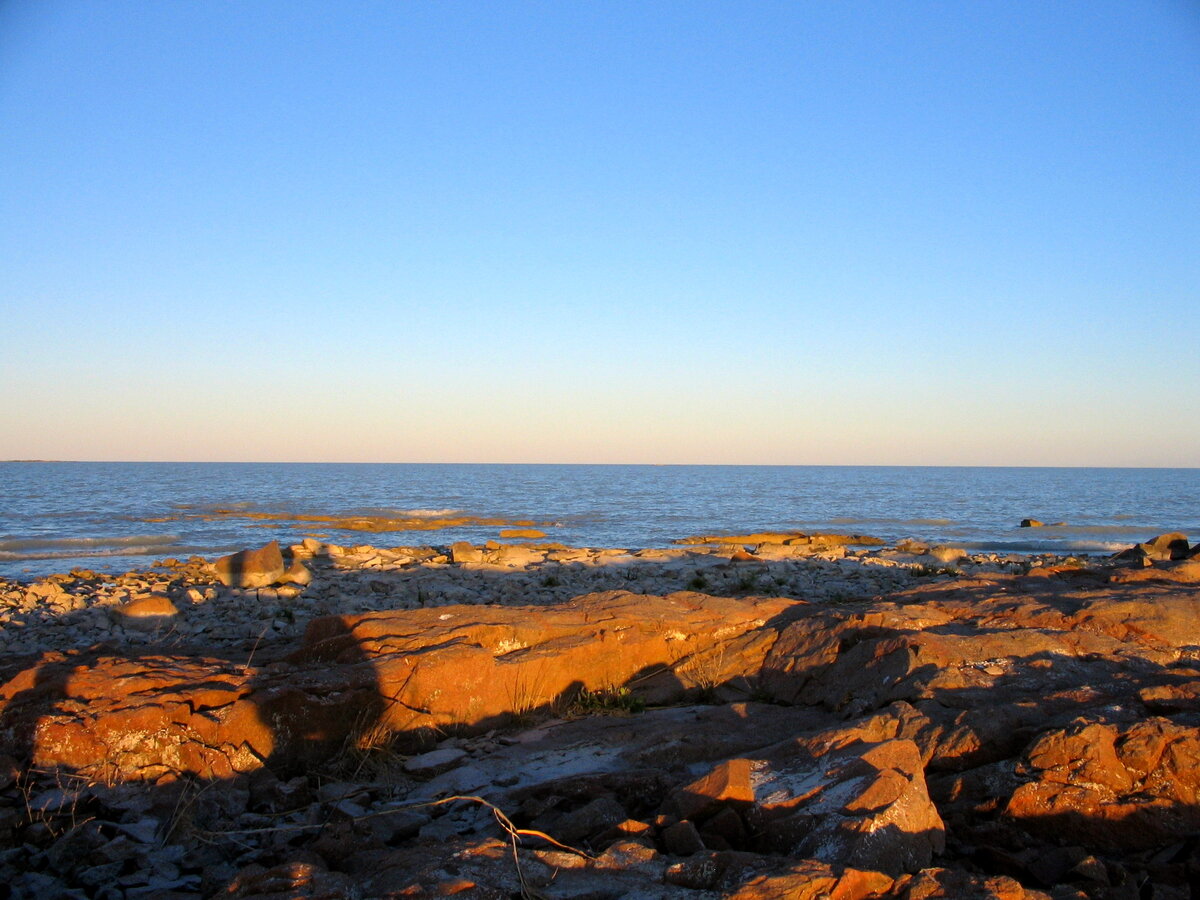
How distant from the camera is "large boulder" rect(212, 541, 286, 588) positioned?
1622cm

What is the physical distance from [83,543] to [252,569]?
16735mm

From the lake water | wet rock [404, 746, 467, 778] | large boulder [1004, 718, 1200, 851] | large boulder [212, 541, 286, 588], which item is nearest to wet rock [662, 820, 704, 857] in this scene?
large boulder [1004, 718, 1200, 851]

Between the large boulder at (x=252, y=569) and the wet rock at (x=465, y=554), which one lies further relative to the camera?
the wet rock at (x=465, y=554)

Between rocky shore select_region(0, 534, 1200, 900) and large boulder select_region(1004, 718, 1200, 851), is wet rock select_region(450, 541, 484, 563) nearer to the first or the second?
rocky shore select_region(0, 534, 1200, 900)

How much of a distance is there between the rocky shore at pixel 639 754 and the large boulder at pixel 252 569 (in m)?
7.17

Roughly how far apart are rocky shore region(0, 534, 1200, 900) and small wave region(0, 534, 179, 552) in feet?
74.0

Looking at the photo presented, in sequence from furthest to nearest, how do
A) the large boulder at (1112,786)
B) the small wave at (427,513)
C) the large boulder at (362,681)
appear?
the small wave at (427,513)
the large boulder at (362,681)
the large boulder at (1112,786)

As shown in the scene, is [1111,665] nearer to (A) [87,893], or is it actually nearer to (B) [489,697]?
(B) [489,697]

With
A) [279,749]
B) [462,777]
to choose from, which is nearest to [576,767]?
[462,777]

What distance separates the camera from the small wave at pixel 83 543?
90.5 feet

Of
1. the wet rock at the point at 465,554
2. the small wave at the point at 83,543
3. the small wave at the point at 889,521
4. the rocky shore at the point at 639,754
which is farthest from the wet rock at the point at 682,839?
the small wave at the point at 889,521

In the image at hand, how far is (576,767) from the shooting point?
5.34 meters

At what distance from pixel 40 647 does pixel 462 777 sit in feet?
27.8

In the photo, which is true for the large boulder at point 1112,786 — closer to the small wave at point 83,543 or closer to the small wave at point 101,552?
the small wave at point 101,552
